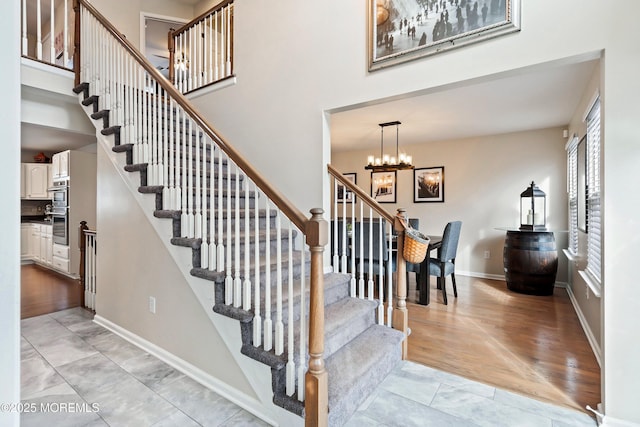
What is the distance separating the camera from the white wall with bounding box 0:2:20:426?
0.69 metres

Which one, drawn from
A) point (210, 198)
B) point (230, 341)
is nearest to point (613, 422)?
point (230, 341)

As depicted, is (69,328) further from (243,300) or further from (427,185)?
(427,185)

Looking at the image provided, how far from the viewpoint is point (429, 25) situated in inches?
A: 92.4

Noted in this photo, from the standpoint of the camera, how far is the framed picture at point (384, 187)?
6391 millimetres

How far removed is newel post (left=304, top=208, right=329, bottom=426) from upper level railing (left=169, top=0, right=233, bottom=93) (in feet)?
9.26

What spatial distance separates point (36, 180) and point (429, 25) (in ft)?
25.5

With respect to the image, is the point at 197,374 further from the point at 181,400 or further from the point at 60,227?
the point at 60,227

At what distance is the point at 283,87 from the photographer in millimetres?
3148

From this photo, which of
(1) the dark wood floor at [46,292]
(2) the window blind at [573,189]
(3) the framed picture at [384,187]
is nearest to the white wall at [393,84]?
(2) the window blind at [573,189]

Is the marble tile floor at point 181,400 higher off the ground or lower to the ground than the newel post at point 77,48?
lower

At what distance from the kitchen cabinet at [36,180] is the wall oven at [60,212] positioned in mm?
796

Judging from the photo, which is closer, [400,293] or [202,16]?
[400,293]

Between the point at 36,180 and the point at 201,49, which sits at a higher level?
the point at 201,49

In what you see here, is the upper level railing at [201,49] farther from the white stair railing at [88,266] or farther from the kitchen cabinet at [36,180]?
the kitchen cabinet at [36,180]
